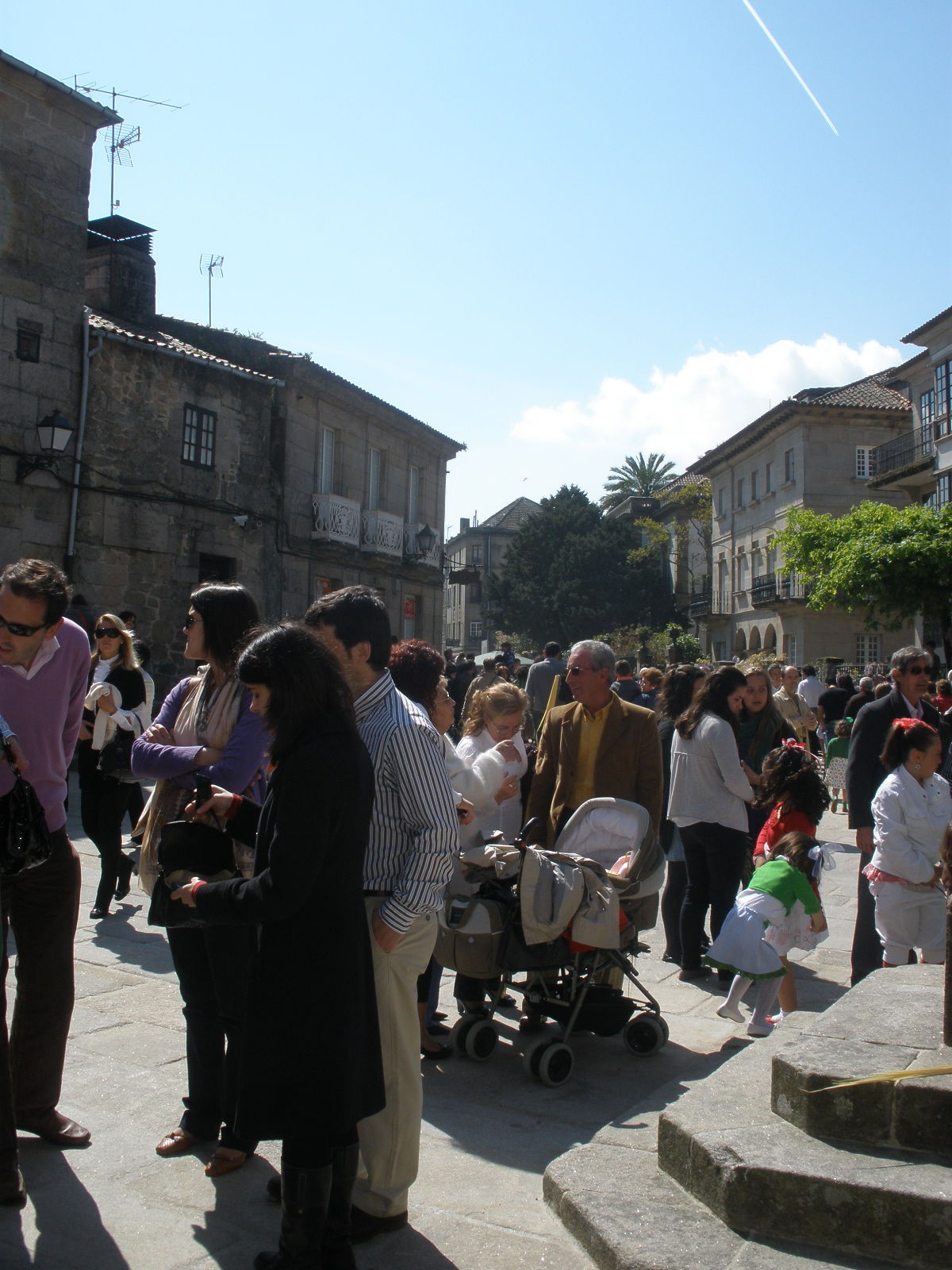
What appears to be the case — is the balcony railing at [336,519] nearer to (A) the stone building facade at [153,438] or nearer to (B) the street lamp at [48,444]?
(A) the stone building facade at [153,438]

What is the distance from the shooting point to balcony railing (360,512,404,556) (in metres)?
25.9

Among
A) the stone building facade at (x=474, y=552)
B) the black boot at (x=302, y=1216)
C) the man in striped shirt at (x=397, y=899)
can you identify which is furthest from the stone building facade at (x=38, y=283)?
the stone building facade at (x=474, y=552)

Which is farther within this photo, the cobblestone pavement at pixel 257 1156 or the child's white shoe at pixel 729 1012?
the child's white shoe at pixel 729 1012

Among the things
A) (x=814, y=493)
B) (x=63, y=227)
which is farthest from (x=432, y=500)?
(x=814, y=493)

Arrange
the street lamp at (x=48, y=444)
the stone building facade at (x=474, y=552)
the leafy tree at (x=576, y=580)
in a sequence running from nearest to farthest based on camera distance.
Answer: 1. the street lamp at (x=48, y=444)
2. the leafy tree at (x=576, y=580)
3. the stone building facade at (x=474, y=552)

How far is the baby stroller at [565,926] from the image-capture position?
4543mm

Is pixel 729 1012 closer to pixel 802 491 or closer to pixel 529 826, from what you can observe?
pixel 529 826

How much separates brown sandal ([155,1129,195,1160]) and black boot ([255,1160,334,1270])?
972 millimetres

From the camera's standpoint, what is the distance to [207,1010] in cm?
370

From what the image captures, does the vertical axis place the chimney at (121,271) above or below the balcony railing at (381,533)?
above

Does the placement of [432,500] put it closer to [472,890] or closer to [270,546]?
[270,546]

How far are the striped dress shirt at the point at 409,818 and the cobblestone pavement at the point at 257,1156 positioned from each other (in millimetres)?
522

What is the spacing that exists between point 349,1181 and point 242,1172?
0.73 metres

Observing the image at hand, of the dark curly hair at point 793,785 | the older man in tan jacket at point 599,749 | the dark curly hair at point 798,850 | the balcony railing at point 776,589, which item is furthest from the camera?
the balcony railing at point 776,589
